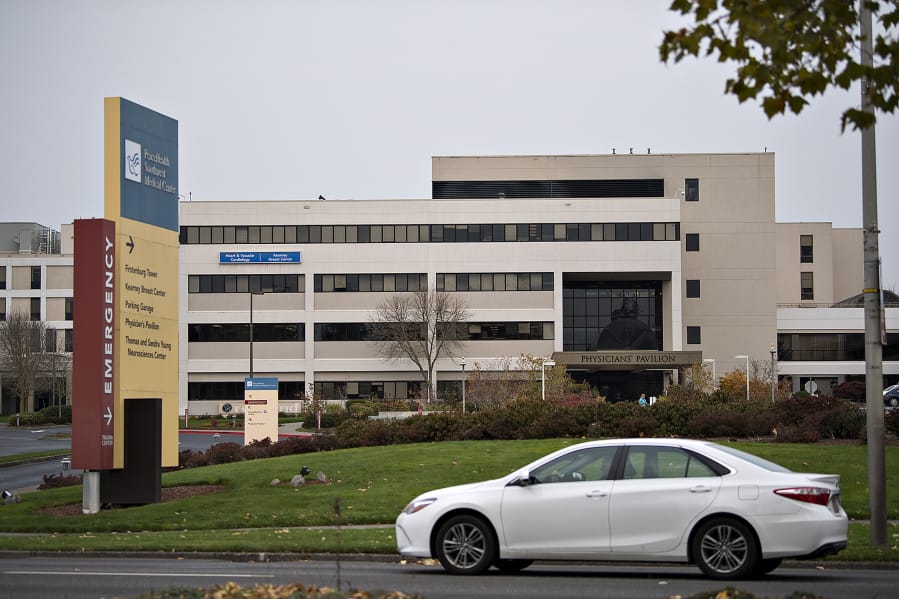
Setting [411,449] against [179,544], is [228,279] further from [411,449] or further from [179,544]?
[179,544]

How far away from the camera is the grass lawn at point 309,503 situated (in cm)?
1752

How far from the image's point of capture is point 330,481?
25.2m

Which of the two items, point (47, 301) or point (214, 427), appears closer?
point (214, 427)

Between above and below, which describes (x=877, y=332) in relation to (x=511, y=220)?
below

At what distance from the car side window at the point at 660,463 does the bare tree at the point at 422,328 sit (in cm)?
6016

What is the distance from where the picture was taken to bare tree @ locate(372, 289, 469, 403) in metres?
73.9

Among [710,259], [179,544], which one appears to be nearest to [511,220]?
[710,259]

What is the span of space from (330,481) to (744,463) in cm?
1416

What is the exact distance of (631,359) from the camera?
232 ft

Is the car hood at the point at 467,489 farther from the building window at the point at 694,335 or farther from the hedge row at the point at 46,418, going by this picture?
the building window at the point at 694,335

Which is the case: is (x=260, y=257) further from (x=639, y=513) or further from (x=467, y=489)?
(x=639, y=513)

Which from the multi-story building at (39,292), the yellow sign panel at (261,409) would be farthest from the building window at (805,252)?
the yellow sign panel at (261,409)

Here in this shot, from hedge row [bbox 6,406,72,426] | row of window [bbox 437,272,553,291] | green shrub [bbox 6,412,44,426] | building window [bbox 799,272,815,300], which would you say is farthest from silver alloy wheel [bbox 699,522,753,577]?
building window [bbox 799,272,815,300]

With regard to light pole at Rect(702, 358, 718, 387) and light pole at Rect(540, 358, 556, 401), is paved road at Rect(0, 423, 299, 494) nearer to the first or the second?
light pole at Rect(540, 358, 556, 401)
